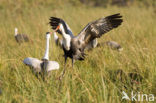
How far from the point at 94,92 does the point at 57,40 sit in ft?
12.6

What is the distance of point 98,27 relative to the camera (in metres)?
4.24

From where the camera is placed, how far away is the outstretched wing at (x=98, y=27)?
407cm

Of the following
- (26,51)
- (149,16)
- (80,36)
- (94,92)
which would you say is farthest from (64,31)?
(149,16)

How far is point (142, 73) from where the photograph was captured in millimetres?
3434

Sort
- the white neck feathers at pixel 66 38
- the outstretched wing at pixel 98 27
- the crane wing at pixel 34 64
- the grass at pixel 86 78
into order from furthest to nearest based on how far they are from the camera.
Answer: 1. the white neck feathers at pixel 66 38
2. the outstretched wing at pixel 98 27
3. the crane wing at pixel 34 64
4. the grass at pixel 86 78

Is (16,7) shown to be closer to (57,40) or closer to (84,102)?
(57,40)

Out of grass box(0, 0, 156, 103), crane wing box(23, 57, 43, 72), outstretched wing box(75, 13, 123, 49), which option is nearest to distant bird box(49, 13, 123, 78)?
outstretched wing box(75, 13, 123, 49)

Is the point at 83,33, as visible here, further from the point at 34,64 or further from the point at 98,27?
the point at 34,64

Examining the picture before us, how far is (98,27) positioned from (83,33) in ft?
0.93

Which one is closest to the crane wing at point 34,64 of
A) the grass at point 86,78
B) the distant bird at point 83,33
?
the grass at point 86,78

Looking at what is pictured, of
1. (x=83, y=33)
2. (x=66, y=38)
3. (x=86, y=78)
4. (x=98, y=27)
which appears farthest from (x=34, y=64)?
(x=98, y=27)

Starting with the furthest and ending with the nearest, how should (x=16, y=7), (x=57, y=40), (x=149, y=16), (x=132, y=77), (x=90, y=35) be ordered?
(x=16, y=7) → (x=149, y=16) → (x=57, y=40) → (x=90, y=35) → (x=132, y=77)

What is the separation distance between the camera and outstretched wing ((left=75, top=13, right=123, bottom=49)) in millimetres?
4072

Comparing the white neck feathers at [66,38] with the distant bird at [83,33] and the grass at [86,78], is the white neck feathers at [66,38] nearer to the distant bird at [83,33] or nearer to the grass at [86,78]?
the distant bird at [83,33]
